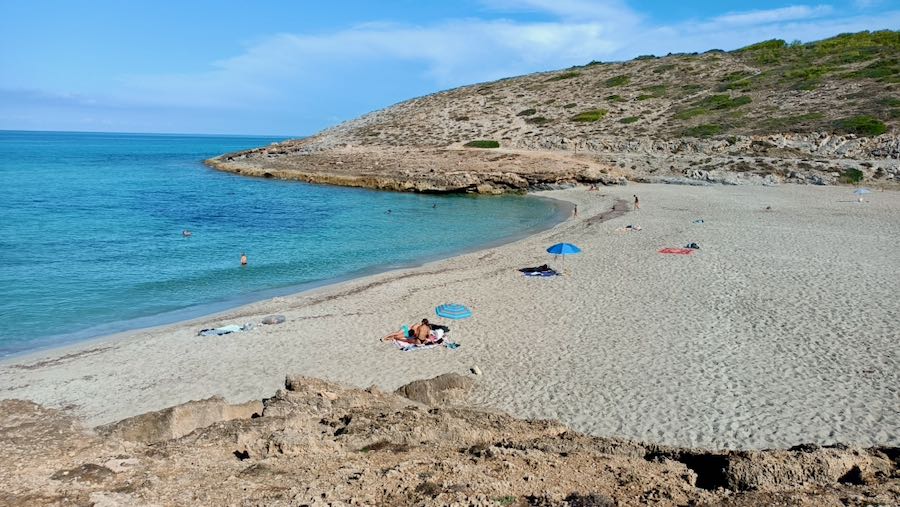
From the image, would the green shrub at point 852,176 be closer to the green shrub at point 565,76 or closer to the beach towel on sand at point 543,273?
the beach towel on sand at point 543,273

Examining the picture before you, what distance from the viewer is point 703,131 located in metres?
59.2

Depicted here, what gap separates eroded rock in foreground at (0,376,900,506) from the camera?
5746mm

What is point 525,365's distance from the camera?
14.0 meters

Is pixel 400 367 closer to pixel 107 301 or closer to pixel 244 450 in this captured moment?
pixel 244 450

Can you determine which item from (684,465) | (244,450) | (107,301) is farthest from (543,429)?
(107,301)

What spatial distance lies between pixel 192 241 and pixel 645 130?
4785cm

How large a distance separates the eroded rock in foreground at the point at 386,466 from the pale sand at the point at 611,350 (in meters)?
4.09

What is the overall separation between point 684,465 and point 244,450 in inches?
195

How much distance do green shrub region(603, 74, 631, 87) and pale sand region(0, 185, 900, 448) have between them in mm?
59416

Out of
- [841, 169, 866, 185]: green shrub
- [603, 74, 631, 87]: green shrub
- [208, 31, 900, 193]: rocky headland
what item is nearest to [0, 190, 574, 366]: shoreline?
[208, 31, 900, 193]: rocky headland

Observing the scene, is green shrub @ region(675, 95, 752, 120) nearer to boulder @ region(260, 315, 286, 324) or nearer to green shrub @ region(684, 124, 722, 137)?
green shrub @ region(684, 124, 722, 137)

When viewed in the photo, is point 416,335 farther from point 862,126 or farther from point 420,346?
point 862,126

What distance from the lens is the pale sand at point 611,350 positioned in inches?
452

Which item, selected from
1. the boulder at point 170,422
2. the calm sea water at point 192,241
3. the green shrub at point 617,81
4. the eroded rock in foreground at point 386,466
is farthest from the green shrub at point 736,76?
the boulder at point 170,422
